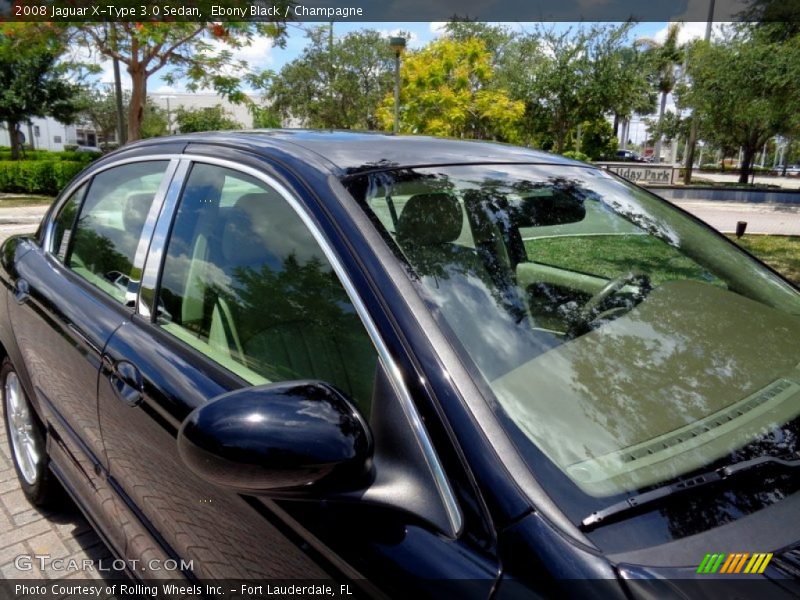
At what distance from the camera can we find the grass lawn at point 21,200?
18177mm

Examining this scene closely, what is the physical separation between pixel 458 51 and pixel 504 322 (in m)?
20.5

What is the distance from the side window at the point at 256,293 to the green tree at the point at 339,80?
34.2 metres

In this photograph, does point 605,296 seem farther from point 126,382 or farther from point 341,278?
point 126,382

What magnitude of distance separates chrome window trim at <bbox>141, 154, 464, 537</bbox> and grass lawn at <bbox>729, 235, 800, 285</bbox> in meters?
7.74

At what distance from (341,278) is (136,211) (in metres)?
1.22

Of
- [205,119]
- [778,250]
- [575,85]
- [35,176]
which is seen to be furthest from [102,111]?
[778,250]

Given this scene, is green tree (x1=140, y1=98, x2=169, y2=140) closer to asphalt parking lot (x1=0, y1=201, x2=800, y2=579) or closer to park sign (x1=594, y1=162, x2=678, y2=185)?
park sign (x1=594, y1=162, x2=678, y2=185)

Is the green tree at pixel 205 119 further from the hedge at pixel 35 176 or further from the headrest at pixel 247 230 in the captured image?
the headrest at pixel 247 230

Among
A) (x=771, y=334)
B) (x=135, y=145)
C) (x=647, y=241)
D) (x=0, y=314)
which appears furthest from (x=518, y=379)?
(x=0, y=314)

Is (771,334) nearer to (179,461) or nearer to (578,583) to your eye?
(578,583)

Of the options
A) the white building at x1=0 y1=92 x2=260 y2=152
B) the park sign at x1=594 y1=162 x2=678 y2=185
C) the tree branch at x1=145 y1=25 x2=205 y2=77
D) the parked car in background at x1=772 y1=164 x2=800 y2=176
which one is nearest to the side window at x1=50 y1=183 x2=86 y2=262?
the tree branch at x1=145 y1=25 x2=205 y2=77

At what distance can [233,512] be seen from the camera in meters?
1.48

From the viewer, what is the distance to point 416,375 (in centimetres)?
119

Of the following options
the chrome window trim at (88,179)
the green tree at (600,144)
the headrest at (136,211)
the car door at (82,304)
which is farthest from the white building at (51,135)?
the headrest at (136,211)
